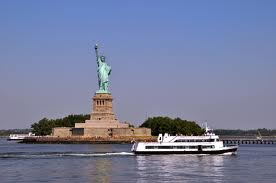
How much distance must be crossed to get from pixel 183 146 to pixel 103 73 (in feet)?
189

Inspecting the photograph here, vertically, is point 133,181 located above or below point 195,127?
below

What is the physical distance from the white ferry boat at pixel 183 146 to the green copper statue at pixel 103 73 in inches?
2182

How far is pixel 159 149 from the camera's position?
8112 cm

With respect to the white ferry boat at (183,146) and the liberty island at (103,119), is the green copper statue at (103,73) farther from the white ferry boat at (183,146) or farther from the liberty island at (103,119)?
the white ferry boat at (183,146)

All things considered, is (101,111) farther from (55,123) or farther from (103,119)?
(55,123)

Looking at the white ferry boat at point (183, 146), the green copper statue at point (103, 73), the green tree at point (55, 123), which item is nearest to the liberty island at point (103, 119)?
the green copper statue at point (103, 73)

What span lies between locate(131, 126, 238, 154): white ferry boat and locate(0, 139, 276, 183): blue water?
5.34 ft

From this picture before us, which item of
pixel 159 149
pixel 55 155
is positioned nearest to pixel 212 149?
pixel 159 149

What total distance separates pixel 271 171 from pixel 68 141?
3163 inches

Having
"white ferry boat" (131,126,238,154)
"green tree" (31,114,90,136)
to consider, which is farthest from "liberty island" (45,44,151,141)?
"white ferry boat" (131,126,238,154)

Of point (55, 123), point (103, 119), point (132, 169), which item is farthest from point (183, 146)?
point (55, 123)

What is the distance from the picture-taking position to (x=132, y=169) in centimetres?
6100

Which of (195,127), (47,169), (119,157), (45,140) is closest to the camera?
(47,169)

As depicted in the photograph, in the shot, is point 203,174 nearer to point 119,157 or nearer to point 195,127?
point 119,157
